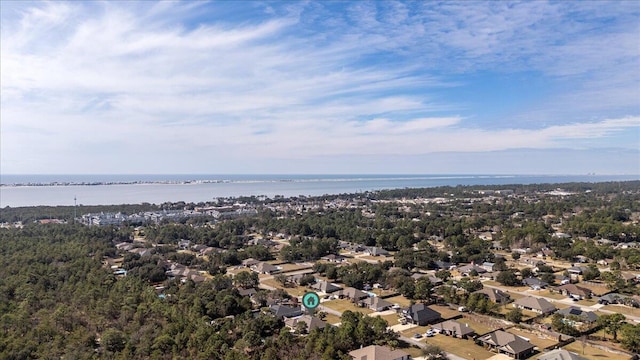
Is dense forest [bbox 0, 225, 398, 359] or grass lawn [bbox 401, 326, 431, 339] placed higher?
dense forest [bbox 0, 225, 398, 359]

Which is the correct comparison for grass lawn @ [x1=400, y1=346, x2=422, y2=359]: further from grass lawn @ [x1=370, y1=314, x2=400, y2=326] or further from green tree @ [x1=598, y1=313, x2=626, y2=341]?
green tree @ [x1=598, y1=313, x2=626, y2=341]

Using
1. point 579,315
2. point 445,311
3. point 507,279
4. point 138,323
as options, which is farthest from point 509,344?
point 138,323

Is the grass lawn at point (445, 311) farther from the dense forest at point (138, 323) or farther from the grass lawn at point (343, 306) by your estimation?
the dense forest at point (138, 323)

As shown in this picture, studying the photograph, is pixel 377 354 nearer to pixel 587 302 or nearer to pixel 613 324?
pixel 613 324

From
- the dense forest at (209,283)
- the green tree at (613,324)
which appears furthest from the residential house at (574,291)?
the green tree at (613,324)

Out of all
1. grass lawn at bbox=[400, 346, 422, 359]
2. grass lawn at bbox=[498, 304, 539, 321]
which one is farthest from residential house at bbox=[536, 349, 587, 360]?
grass lawn at bbox=[498, 304, 539, 321]

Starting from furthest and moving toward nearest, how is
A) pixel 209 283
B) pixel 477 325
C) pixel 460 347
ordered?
pixel 209 283 → pixel 477 325 → pixel 460 347
